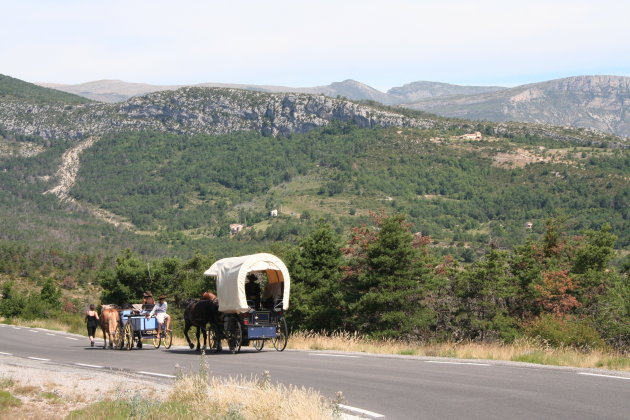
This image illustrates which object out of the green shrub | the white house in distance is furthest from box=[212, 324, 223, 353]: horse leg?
the white house in distance

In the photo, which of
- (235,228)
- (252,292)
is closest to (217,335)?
(252,292)

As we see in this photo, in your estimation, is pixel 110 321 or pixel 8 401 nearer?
pixel 8 401

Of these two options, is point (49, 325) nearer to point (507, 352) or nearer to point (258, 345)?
point (258, 345)

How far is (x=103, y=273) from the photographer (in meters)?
74.2

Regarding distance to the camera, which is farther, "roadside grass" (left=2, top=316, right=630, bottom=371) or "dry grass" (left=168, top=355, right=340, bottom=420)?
"roadside grass" (left=2, top=316, right=630, bottom=371)

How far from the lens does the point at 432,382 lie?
1228 centimetres

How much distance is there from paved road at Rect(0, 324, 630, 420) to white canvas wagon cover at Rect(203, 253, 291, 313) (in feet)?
4.68

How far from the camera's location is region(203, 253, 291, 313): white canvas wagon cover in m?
19.1

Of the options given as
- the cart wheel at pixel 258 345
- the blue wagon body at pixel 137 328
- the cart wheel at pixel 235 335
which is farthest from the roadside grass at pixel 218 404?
the blue wagon body at pixel 137 328

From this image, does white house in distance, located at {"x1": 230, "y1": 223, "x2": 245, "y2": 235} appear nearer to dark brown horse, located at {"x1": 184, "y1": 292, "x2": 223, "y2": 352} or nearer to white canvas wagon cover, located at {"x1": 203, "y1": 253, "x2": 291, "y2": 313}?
dark brown horse, located at {"x1": 184, "y1": 292, "x2": 223, "y2": 352}

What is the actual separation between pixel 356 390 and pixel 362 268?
27.0m

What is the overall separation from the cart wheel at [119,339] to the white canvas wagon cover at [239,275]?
5.28m

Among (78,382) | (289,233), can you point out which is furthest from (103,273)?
(289,233)

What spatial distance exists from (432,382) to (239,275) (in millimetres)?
7985
